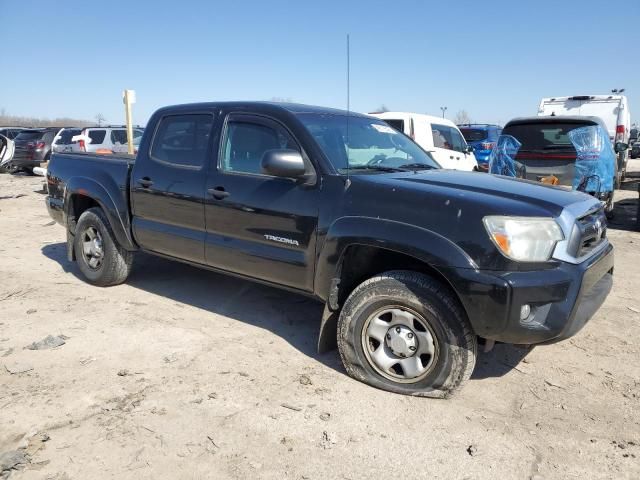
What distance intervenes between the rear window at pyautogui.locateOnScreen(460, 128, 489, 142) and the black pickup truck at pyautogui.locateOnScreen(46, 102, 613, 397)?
12805 millimetres

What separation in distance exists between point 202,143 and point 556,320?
2978mm

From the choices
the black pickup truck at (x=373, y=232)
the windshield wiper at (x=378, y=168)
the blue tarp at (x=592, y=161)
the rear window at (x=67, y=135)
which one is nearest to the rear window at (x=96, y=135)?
the rear window at (x=67, y=135)

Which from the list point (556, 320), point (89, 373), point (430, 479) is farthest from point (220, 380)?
point (556, 320)

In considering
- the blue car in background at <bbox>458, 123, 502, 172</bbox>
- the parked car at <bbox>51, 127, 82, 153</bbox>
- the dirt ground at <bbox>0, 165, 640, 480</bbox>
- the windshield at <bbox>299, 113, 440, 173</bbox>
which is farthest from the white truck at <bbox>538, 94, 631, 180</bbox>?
the parked car at <bbox>51, 127, 82, 153</bbox>

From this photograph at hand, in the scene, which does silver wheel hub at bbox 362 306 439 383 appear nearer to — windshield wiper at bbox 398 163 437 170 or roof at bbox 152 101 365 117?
windshield wiper at bbox 398 163 437 170

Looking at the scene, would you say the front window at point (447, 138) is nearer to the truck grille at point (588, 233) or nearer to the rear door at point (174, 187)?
the rear door at point (174, 187)

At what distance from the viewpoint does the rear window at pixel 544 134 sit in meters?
7.89

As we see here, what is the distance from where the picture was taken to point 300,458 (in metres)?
2.69

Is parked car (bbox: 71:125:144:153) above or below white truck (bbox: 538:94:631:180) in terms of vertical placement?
below

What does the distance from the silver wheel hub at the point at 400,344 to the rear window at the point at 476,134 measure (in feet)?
47.0

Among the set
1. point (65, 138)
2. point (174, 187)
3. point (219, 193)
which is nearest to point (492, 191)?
point (219, 193)

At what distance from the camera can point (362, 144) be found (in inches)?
160

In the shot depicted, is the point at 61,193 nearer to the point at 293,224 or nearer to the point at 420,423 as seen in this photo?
the point at 293,224

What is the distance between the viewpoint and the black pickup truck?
294 cm
